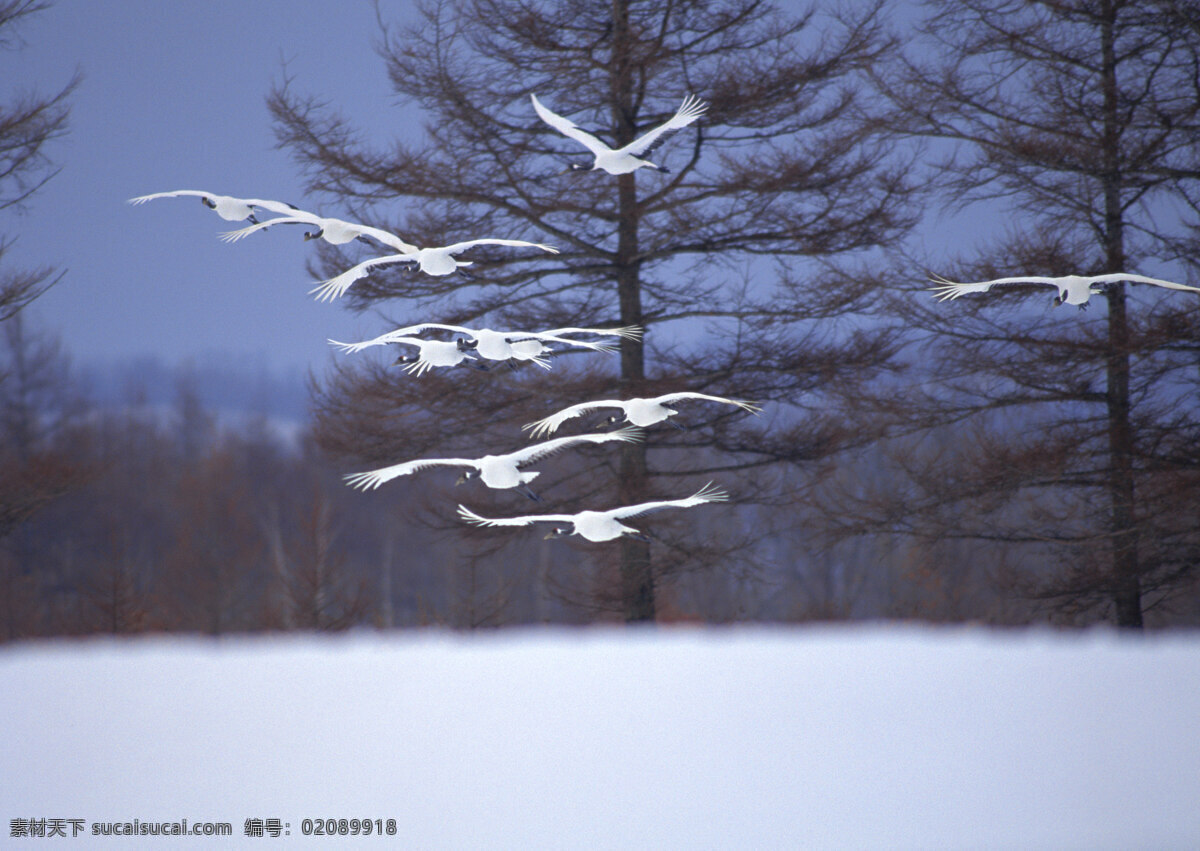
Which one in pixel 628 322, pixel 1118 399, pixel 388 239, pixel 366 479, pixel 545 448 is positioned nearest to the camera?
pixel 545 448

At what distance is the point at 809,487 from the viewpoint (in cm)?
1002

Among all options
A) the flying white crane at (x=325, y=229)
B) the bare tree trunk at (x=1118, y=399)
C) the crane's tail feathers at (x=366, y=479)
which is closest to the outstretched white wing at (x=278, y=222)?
the flying white crane at (x=325, y=229)

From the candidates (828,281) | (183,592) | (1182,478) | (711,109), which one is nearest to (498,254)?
(711,109)

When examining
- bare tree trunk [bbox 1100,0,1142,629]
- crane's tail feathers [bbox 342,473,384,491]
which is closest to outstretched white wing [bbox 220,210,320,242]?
crane's tail feathers [bbox 342,473,384,491]

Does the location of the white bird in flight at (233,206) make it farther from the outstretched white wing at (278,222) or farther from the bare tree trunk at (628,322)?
the bare tree trunk at (628,322)

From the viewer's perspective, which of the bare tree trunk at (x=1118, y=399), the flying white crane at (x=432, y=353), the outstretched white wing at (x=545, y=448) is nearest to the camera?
the outstretched white wing at (x=545, y=448)

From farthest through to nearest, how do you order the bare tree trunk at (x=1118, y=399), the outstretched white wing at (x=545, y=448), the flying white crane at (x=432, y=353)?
the bare tree trunk at (x=1118, y=399) → the flying white crane at (x=432, y=353) → the outstretched white wing at (x=545, y=448)

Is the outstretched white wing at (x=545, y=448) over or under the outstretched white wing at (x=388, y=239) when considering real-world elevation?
under

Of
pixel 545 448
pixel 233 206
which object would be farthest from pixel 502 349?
pixel 233 206

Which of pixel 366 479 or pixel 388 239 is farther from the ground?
pixel 388 239

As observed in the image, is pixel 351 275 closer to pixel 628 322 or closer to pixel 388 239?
pixel 388 239

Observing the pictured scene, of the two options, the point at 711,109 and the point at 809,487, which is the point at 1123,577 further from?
the point at 711,109

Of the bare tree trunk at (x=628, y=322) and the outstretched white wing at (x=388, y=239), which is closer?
the outstretched white wing at (x=388, y=239)

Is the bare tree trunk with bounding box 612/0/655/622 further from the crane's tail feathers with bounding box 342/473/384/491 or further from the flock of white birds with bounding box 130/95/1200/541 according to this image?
the crane's tail feathers with bounding box 342/473/384/491
